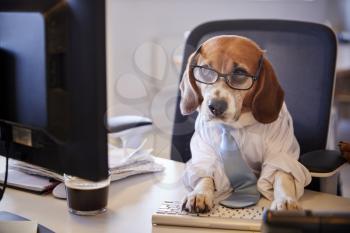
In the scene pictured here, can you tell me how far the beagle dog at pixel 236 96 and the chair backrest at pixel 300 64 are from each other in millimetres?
302

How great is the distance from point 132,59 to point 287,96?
1850 mm

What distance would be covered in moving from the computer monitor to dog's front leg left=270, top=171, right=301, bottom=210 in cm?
38

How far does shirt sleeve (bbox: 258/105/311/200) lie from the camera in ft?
3.31

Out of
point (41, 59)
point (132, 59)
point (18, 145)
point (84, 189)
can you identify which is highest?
point (41, 59)

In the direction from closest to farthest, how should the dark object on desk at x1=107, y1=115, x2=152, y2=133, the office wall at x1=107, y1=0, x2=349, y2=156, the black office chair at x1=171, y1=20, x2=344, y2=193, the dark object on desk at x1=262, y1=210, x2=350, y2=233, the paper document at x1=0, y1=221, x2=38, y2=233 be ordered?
1. the dark object on desk at x1=262, y1=210, x2=350, y2=233
2. the paper document at x1=0, y1=221, x2=38, y2=233
3. the black office chair at x1=171, y1=20, x2=344, y2=193
4. the dark object on desk at x1=107, y1=115, x2=152, y2=133
5. the office wall at x1=107, y1=0, x2=349, y2=156

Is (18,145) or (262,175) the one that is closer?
(18,145)

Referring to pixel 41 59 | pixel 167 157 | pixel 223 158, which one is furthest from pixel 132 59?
pixel 41 59

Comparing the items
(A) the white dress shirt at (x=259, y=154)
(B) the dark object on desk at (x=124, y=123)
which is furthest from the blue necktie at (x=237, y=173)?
(B) the dark object on desk at (x=124, y=123)

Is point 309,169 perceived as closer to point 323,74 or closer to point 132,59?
point 323,74

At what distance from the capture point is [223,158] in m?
1.03

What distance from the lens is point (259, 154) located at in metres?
1.02

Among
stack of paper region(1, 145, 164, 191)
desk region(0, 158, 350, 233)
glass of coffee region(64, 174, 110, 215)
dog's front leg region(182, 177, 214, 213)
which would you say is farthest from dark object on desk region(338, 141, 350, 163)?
glass of coffee region(64, 174, 110, 215)

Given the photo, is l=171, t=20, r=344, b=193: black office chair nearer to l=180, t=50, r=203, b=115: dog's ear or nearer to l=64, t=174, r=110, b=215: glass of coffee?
l=180, t=50, r=203, b=115: dog's ear

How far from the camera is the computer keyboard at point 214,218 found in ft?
2.92
